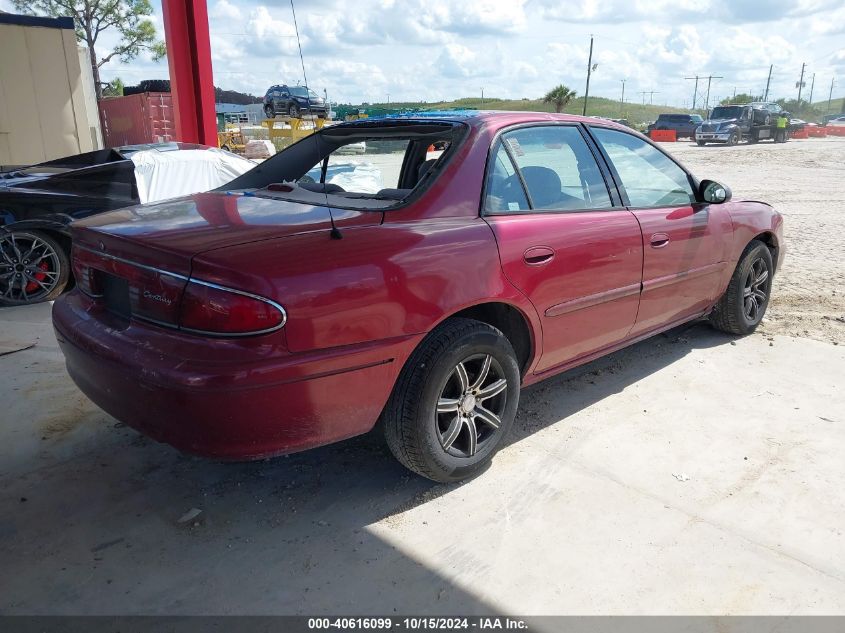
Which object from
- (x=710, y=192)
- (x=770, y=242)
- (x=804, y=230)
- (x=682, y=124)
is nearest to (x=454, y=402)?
(x=710, y=192)

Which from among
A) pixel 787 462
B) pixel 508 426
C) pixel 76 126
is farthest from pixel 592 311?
pixel 76 126

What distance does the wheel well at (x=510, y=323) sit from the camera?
2973 mm

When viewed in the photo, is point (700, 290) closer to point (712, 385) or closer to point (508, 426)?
point (712, 385)

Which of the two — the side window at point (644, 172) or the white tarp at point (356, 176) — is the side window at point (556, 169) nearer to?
the side window at point (644, 172)

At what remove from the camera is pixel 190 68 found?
8.23 m

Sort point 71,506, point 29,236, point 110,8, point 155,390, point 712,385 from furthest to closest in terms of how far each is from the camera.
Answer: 1. point 110,8
2. point 29,236
3. point 712,385
4. point 71,506
5. point 155,390

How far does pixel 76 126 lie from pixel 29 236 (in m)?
10.2

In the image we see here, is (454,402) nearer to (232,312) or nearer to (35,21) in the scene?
(232,312)

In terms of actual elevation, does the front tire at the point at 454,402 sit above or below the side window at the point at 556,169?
below

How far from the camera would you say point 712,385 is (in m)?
4.01

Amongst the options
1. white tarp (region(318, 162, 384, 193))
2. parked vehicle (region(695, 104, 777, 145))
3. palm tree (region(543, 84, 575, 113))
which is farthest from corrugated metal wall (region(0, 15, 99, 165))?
palm tree (region(543, 84, 575, 113))

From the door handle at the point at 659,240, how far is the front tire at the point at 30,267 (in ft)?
16.7

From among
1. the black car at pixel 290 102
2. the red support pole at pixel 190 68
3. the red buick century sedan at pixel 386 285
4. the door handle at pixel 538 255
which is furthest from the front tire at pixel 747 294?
the black car at pixel 290 102

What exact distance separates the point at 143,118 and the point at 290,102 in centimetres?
1097
